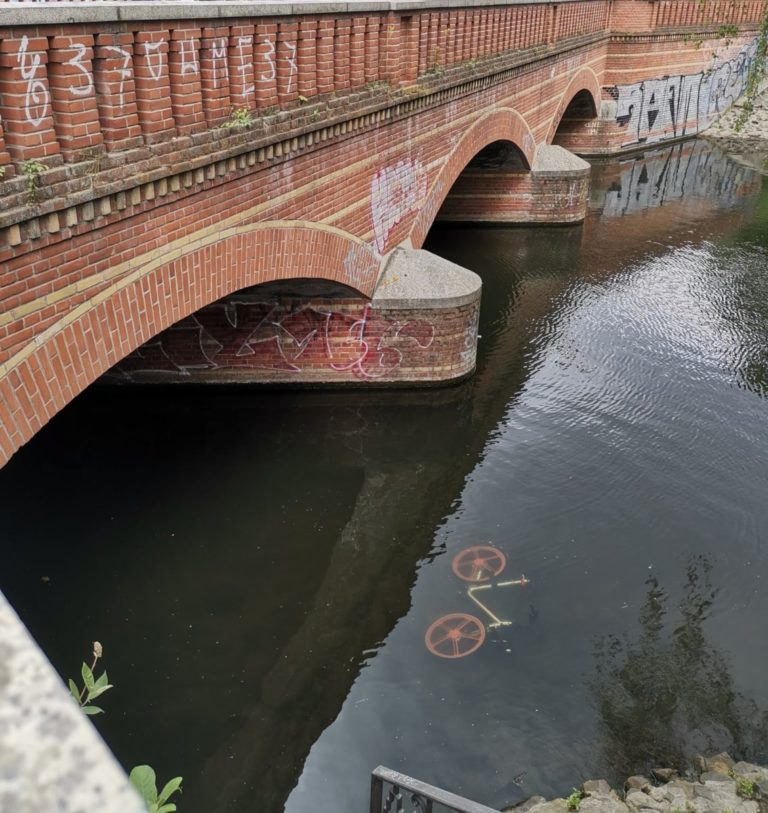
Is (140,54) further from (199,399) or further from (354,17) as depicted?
(199,399)

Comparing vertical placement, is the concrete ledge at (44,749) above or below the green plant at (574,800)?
above

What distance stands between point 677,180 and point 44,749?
24.0m

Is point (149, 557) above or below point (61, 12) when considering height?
below

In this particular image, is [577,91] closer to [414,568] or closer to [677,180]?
[677,180]

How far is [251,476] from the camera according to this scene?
26.8 feet

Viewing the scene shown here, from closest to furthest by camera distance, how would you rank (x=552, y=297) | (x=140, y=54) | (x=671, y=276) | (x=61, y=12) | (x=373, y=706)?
(x=61, y=12), (x=140, y=54), (x=373, y=706), (x=552, y=297), (x=671, y=276)

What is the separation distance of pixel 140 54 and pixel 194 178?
0.88 meters

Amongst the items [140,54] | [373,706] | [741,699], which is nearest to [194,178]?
[140,54]

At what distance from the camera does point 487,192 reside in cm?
1644

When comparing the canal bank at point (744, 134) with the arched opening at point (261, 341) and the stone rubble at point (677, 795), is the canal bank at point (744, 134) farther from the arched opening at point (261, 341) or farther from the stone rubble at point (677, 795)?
the stone rubble at point (677, 795)

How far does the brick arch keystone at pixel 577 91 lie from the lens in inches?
710

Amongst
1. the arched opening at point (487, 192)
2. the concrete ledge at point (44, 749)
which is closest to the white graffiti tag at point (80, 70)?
the concrete ledge at point (44, 749)

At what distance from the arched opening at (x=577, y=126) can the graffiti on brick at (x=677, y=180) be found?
1.62 meters

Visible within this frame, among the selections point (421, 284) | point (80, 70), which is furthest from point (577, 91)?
point (80, 70)
